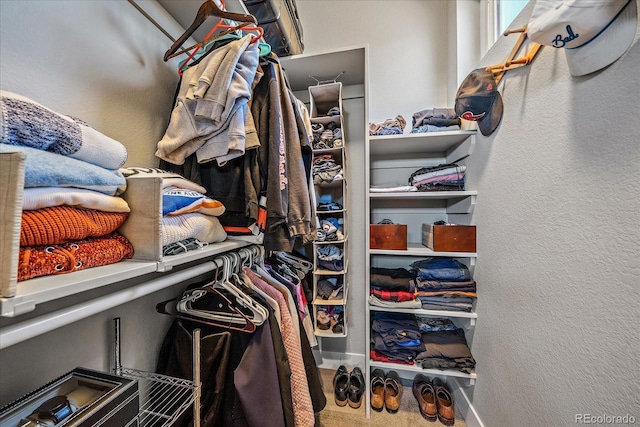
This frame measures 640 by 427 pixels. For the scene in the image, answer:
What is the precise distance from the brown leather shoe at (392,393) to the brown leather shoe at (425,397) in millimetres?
108

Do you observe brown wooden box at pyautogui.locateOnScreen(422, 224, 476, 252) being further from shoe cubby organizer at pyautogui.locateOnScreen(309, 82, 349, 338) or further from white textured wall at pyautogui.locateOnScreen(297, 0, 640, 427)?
→ shoe cubby organizer at pyautogui.locateOnScreen(309, 82, 349, 338)

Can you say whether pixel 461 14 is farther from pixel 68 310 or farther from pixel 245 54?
pixel 68 310

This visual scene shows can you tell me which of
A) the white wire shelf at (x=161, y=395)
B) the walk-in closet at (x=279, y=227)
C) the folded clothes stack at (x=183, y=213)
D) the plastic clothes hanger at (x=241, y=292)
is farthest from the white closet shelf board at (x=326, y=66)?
the white wire shelf at (x=161, y=395)

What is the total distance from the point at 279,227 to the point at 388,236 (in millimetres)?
755

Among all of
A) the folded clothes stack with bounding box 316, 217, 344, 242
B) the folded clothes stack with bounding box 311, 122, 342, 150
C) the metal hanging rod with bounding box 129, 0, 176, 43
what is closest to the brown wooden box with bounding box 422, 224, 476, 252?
the folded clothes stack with bounding box 316, 217, 344, 242

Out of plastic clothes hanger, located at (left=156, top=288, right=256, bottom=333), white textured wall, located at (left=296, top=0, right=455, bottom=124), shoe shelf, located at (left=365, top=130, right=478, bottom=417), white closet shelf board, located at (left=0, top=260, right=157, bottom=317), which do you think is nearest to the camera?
white closet shelf board, located at (left=0, top=260, right=157, bottom=317)

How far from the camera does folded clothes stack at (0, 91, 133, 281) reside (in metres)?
0.39

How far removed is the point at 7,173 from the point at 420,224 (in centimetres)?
176

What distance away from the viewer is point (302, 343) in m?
1.02

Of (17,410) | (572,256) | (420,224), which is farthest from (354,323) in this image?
(17,410)

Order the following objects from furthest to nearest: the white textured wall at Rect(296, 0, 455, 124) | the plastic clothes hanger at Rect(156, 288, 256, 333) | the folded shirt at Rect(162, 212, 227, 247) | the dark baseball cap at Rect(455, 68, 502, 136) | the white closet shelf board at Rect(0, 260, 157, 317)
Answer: the white textured wall at Rect(296, 0, 455, 124), the dark baseball cap at Rect(455, 68, 502, 136), the plastic clothes hanger at Rect(156, 288, 256, 333), the folded shirt at Rect(162, 212, 227, 247), the white closet shelf board at Rect(0, 260, 157, 317)

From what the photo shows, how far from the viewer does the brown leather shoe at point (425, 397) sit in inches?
53.4

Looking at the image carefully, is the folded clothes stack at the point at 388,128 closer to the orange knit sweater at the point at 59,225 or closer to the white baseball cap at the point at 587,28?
the white baseball cap at the point at 587,28

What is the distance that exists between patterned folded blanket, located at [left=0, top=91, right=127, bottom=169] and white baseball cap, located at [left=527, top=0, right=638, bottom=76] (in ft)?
3.64
